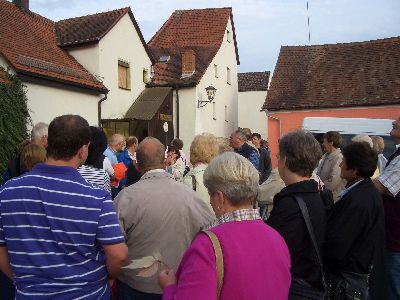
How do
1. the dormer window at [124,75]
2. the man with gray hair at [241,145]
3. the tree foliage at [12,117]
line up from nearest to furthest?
the man with gray hair at [241,145] → the tree foliage at [12,117] → the dormer window at [124,75]

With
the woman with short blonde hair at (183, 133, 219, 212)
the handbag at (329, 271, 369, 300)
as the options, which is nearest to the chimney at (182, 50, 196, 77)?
the woman with short blonde hair at (183, 133, 219, 212)

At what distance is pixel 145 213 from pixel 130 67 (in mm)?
19056

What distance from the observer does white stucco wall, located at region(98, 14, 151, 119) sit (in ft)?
64.9

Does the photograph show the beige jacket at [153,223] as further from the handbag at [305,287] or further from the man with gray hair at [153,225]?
the handbag at [305,287]

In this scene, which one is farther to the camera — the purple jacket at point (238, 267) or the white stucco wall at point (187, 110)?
the white stucco wall at point (187, 110)

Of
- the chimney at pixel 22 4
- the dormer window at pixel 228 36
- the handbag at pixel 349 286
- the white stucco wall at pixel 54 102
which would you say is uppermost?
the dormer window at pixel 228 36

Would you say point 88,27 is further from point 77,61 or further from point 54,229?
point 54,229

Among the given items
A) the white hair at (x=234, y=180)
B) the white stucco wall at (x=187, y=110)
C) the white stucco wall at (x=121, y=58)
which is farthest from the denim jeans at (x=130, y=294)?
the white stucco wall at (x=187, y=110)

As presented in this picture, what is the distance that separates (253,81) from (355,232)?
36457mm

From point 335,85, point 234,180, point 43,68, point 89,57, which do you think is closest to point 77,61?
point 89,57

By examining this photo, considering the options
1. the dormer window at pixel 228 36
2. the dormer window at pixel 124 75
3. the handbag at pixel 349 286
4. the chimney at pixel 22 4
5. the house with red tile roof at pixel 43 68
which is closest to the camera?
the handbag at pixel 349 286

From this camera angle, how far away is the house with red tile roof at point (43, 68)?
1551 centimetres

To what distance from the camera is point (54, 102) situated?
16.4 meters

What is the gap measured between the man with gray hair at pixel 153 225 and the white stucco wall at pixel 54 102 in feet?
42.4
